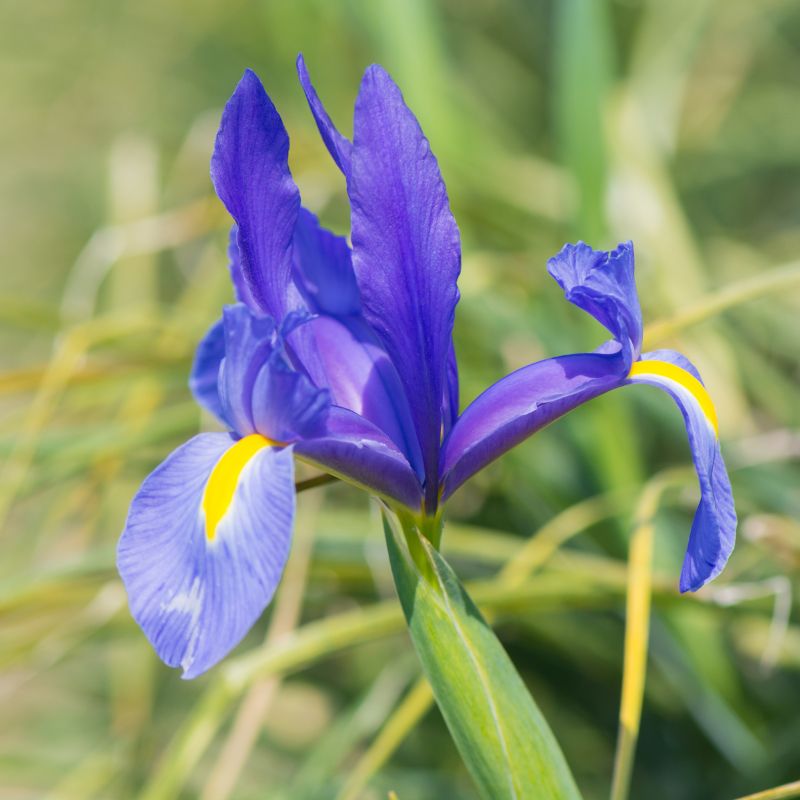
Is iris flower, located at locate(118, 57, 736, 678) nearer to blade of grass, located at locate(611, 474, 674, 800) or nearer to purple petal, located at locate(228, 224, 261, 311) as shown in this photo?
purple petal, located at locate(228, 224, 261, 311)

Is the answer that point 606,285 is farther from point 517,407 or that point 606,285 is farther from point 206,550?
point 206,550

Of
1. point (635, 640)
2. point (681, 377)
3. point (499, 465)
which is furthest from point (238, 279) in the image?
point (499, 465)

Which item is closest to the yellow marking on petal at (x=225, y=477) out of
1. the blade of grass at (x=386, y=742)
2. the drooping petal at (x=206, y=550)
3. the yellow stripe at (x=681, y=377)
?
the drooping petal at (x=206, y=550)

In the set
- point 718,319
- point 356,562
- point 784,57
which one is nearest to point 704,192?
point 784,57

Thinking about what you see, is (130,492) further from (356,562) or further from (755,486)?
(755,486)

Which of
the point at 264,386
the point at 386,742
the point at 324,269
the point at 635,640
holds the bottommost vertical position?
the point at 386,742

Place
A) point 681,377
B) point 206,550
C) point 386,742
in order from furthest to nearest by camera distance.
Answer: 1. point 386,742
2. point 681,377
3. point 206,550
